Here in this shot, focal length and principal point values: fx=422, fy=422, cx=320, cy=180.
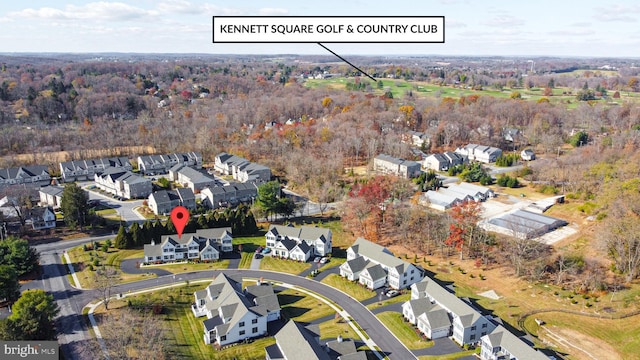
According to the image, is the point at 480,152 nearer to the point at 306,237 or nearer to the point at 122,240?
the point at 306,237

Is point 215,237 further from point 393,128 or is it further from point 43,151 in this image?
point 393,128

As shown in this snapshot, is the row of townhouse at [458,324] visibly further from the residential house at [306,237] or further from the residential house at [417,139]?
the residential house at [417,139]

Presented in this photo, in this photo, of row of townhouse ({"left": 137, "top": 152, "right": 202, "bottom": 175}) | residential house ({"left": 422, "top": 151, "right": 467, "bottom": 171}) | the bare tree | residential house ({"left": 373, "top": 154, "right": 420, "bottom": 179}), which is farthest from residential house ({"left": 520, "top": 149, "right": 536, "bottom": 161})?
the bare tree

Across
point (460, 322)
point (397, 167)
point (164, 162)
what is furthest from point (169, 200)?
point (460, 322)

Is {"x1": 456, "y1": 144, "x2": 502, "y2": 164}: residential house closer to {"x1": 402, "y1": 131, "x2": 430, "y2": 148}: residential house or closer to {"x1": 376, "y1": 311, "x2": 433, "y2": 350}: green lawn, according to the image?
{"x1": 402, "y1": 131, "x2": 430, "y2": 148}: residential house

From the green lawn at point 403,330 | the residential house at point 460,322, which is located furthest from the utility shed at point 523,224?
the green lawn at point 403,330

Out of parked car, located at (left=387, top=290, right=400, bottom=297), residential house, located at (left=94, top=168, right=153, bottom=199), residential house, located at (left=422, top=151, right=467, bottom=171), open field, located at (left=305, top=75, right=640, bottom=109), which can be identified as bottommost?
parked car, located at (left=387, top=290, right=400, bottom=297)

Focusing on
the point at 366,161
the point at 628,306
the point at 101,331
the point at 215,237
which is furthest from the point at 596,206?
the point at 101,331
